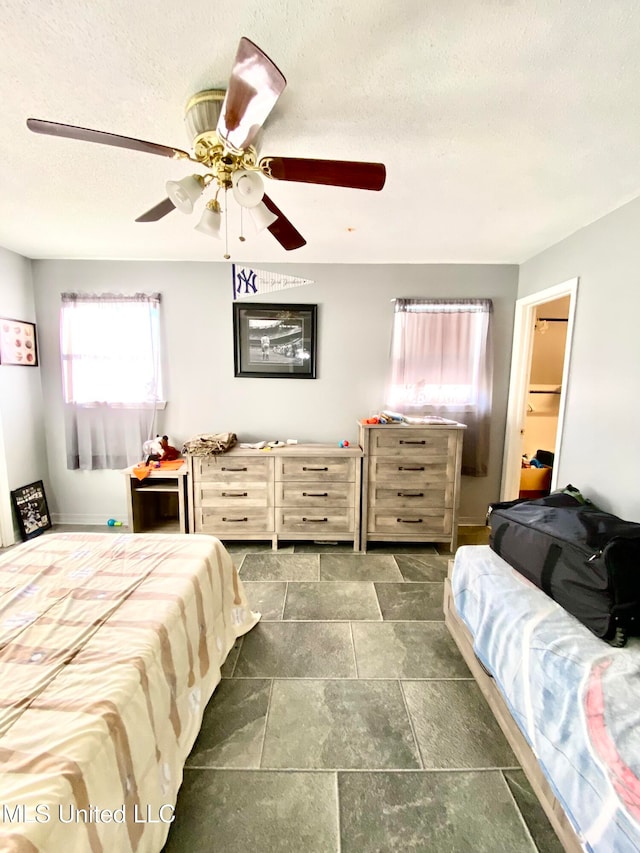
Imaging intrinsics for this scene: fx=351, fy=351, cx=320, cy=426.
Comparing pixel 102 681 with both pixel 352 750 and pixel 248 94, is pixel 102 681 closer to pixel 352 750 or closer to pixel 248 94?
pixel 352 750

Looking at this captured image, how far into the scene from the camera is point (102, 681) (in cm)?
92

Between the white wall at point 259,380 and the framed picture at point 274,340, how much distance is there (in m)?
0.08

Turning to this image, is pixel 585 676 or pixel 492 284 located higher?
pixel 492 284

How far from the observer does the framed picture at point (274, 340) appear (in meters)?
3.16

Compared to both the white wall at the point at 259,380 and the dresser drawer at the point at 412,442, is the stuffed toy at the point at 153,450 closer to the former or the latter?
the white wall at the point at 259,380

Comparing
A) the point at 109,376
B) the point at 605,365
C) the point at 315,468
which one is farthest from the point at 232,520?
the point at 605,365

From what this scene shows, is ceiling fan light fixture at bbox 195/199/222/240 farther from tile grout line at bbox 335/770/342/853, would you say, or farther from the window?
tile grout line at bbox 335/770/342/853

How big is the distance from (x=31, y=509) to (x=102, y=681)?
2.92m

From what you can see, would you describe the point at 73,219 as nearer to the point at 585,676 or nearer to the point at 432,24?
the point at 432,24

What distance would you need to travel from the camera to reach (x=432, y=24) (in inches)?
39.7

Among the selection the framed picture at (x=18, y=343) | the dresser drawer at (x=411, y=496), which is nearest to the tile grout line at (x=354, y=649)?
the dresser drawer at (x=411, y=496)

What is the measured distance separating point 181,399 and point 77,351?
100cm

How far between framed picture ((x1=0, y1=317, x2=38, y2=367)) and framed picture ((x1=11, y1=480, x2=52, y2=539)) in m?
1.09

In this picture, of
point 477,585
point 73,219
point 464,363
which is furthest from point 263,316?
point 477,585
